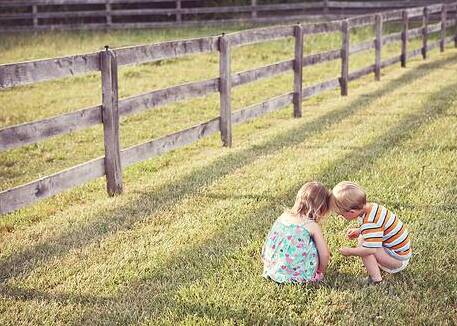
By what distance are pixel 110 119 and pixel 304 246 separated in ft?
8.82

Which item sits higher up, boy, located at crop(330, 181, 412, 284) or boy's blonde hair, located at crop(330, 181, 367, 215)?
boy's blonde hair, located at crop(330, 181, 367, 215)

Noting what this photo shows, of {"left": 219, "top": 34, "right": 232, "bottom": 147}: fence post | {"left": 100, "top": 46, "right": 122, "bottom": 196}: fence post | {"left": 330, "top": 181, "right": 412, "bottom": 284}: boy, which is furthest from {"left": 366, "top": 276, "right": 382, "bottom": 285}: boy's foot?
{"left": 219, "top": 34, "right": 232, "bottom": 147}: fence post

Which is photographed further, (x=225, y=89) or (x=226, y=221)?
(x=225, y=89)

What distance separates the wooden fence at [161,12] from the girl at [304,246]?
69.1 feet

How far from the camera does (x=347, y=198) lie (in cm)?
405

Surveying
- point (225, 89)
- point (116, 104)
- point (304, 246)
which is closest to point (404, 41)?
point (225, 89)

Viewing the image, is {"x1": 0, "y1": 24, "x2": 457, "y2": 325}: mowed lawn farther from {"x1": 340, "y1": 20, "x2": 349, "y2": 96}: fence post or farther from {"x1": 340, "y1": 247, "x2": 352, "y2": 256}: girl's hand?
{"x1": 340, "y1": 20, "x2": 349, "y2": 96}: fence post

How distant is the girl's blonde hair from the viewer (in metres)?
4.09

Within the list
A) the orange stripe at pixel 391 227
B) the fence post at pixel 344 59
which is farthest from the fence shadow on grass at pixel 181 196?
the fence post at pixel 344 59

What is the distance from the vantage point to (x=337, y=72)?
1495 cm

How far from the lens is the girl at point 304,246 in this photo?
161 inches

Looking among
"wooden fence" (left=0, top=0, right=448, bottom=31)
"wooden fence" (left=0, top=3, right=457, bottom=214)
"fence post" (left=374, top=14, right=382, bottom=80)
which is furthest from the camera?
"wooden fence" (left=0, top=0, right=448, bottom=31)

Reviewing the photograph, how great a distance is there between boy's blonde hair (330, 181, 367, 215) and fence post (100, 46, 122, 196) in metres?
2.65

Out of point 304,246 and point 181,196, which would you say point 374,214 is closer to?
point 304,246
